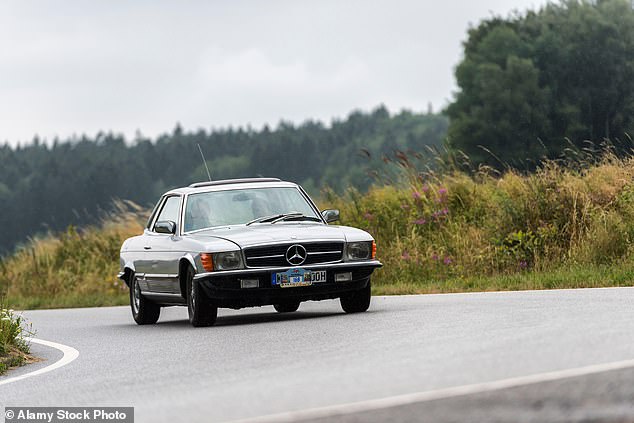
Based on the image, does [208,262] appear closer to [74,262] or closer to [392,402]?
[392,402]

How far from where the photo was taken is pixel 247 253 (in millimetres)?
13984

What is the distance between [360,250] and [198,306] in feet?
6.27

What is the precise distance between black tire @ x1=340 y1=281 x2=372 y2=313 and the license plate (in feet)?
3.04

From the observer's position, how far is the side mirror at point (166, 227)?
50.1ft

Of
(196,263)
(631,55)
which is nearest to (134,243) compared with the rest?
(196,263)

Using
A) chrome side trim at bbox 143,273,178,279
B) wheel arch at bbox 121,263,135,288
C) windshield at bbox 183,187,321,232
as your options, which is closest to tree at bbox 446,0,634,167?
wheel arch at bbox 121,263,135,288

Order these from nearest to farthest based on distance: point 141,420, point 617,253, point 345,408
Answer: point 345,408 < point 141,420 < point 617,253

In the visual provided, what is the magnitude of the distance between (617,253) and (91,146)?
500ft

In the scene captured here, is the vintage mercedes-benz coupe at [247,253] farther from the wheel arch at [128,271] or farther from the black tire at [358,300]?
the wheel arch at [128,271]

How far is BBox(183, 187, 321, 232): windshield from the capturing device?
1535 cm

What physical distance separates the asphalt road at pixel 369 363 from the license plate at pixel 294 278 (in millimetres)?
437

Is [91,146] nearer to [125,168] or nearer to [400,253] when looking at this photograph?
[125,168]

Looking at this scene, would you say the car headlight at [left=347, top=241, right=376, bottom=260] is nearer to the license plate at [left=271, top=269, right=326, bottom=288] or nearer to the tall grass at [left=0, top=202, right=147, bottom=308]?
the license plate at [left=271, top=269, right=326, bottom=288]

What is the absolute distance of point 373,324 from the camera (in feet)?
41.7
